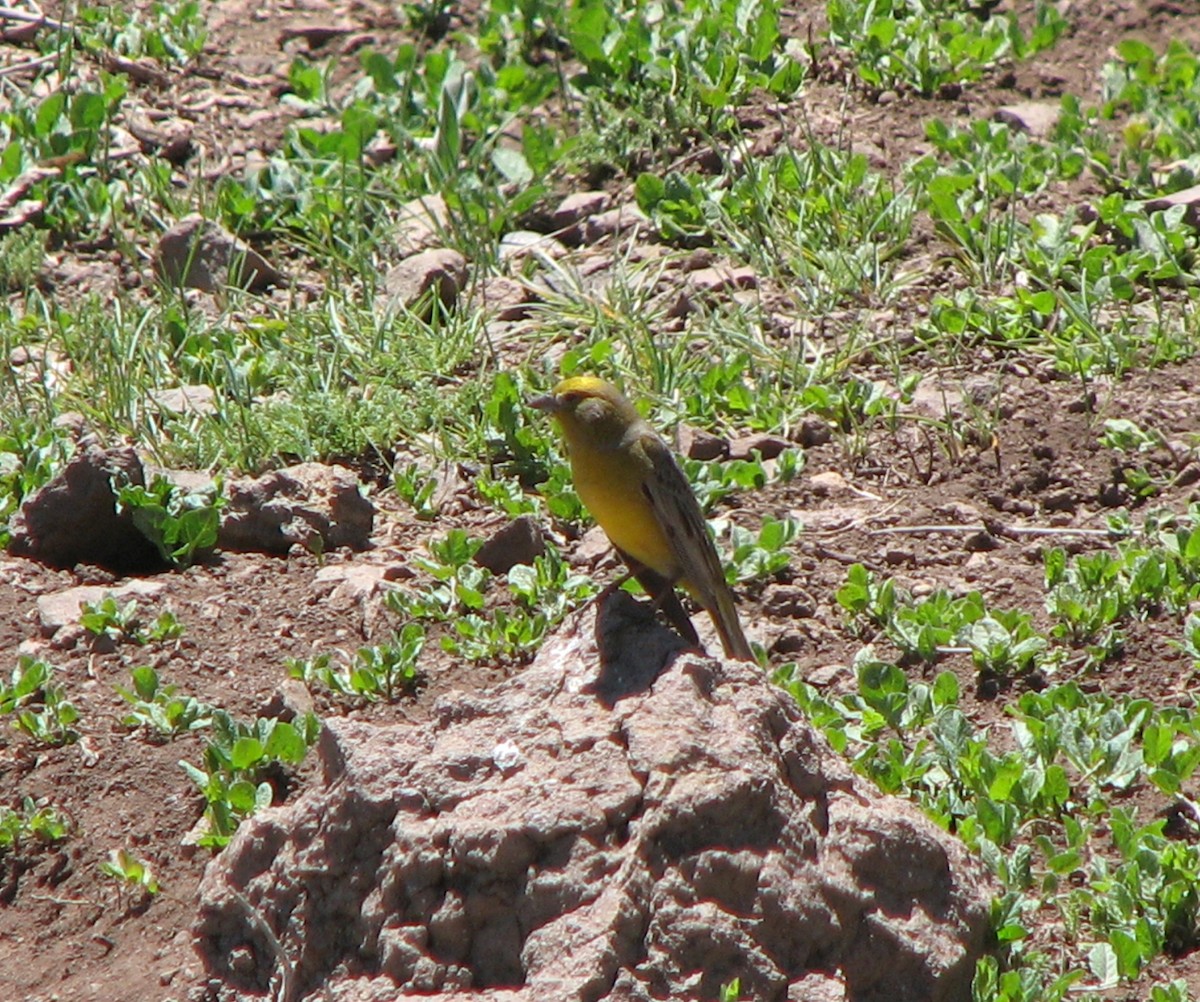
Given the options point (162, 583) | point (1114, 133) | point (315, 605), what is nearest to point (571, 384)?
point (315, 605)

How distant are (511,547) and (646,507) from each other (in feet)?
3.67

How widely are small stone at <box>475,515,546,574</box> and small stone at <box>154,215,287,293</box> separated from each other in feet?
7.99

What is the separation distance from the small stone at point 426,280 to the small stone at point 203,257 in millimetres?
656

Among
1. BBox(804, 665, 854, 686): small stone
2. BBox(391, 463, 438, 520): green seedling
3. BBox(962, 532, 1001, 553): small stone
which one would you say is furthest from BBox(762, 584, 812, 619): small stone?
BBox(391, 463, 438, 520): green seedling

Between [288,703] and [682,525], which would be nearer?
[682,525]

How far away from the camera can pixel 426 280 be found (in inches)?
292

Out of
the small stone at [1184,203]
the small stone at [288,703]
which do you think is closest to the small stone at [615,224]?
the small stone at [1184,203]

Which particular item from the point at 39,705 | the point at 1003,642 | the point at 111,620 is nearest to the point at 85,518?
the point at 111,620

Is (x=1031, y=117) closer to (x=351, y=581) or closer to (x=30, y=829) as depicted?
(x=351, y=581)

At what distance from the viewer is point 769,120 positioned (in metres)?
8.45

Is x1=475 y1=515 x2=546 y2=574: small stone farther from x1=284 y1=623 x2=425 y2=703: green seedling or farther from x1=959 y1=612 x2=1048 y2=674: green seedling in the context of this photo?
x1=959 y1=612 x2=1048 y2=674: green seedling

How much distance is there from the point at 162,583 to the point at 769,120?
4270 millimetres

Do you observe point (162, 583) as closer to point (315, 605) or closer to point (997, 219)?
point (315, 605)

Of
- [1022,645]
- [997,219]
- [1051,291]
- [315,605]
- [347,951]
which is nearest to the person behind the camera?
[347,951]
